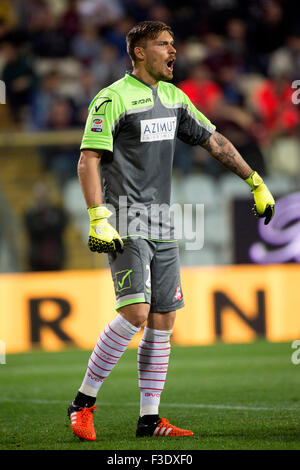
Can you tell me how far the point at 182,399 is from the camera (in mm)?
6543

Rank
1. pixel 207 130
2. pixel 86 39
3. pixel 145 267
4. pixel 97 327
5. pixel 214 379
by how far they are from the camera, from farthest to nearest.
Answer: pixel 86 39
pixel 97 327
pixel 214 379
pixel 207 130
pixel 145 267

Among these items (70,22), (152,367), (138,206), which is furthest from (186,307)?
(70,22)

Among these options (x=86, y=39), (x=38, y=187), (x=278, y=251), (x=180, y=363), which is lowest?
(x=180, y=363)

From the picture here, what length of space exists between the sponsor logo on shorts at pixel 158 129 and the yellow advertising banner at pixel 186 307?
545 centimetres

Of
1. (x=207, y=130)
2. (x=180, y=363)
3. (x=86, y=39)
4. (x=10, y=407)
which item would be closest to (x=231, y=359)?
(x=180, y=363)

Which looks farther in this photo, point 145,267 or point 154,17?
point 154,17

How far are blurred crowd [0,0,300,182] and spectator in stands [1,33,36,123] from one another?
14 millimetres

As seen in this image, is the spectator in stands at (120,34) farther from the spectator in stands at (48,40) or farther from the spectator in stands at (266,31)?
the spectator in stands at (266,31)

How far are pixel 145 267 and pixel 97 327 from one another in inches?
221

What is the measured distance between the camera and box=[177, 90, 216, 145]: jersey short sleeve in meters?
5.19

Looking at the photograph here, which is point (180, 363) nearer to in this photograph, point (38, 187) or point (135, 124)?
point (38, 187)

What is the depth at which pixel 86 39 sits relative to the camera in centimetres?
1397

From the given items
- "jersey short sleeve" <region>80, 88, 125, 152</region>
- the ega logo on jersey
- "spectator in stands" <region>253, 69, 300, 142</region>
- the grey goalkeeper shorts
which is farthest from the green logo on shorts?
"spectator in stands" <region>253, 69, 300, 142</region>

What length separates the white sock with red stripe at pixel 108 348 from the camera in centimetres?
479
